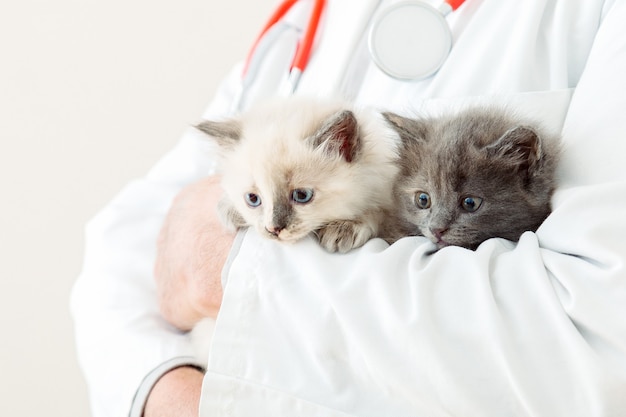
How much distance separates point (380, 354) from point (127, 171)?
7.40 ft

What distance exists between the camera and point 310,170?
4.77ft

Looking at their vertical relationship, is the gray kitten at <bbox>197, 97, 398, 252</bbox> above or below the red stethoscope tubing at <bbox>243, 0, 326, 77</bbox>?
below

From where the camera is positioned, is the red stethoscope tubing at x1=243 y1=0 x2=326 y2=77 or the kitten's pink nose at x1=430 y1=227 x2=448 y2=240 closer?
the kitten's pink nose at x1=430 y1=227 x2=448 y2=240

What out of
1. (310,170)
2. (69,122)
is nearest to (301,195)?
(310,170)

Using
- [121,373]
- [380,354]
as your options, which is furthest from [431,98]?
[121,373]

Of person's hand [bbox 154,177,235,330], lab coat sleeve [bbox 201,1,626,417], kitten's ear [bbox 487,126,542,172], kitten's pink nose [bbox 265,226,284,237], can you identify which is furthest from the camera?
person's hand [bbox 154,177,235,330]

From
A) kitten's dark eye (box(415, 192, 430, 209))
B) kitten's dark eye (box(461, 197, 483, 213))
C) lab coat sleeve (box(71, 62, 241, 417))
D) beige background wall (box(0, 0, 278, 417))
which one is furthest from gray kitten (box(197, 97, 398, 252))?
beige background wall (box(0, 0, 278, 417))

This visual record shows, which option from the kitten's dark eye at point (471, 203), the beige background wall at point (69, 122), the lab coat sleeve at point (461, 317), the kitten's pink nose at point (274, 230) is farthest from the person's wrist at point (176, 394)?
the beige background wall at point (69, 122)

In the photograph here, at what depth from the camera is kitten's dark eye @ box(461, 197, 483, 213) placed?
1.34 meters

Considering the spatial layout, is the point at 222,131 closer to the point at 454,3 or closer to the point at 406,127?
the point at 406,127

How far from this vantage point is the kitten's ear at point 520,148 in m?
1.22

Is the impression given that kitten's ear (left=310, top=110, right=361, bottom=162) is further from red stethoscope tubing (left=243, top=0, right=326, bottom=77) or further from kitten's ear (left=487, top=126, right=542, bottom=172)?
red stethoscope tubing (left=243, top=0, right=326, bottom=77)

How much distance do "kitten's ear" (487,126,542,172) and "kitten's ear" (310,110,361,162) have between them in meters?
0.32

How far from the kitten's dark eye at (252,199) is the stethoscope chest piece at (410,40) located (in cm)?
45
